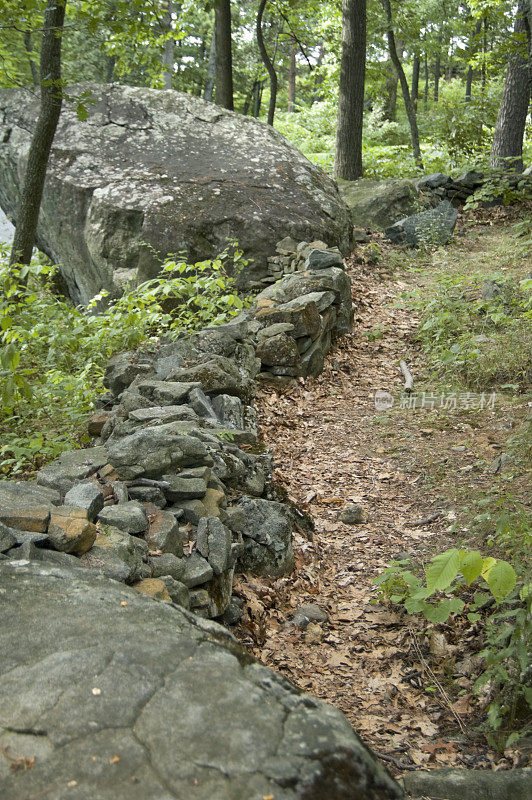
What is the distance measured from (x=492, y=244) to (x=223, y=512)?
843 cm

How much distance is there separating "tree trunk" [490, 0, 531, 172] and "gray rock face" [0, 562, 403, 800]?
40.1 ft

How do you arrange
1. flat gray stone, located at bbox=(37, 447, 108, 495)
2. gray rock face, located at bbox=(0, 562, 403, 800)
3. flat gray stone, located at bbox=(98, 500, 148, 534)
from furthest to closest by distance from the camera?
flat gray stone, located at bbox=(37, 447, 108, 495) < flat gray stone, located at bbox=(98, 500, 148, 534) < gray rock face, located at bbox=(0, 562, 403, 800)

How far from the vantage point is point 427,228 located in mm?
10859

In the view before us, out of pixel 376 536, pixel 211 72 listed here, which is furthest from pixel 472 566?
pixel 211 72

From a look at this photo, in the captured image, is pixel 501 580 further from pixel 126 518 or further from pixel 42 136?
pixel 42 136

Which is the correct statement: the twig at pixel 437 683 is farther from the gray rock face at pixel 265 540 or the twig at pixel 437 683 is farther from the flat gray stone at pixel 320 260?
the flat gray stone at pixel 320 260

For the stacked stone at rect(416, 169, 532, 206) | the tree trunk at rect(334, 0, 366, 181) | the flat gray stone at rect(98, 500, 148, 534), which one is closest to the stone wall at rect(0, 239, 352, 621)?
the flat gray stone at rect(98, 500, 148, 534)

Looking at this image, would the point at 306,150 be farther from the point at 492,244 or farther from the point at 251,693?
the point at 251,693

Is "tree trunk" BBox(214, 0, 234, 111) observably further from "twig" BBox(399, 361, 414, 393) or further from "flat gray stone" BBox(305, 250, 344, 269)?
"twig" BBox(399, 361, 414, 393)

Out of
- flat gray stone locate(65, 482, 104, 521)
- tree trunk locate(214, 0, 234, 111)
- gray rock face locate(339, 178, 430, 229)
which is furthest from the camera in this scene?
tree trunk locate(214, 0, 234, 111)

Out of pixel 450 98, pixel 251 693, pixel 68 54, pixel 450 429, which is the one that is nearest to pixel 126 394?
pixel 450 429

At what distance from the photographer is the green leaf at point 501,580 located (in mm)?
2324

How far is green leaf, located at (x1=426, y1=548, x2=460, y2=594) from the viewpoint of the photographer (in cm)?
235

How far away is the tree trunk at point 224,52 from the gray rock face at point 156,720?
513 inches
